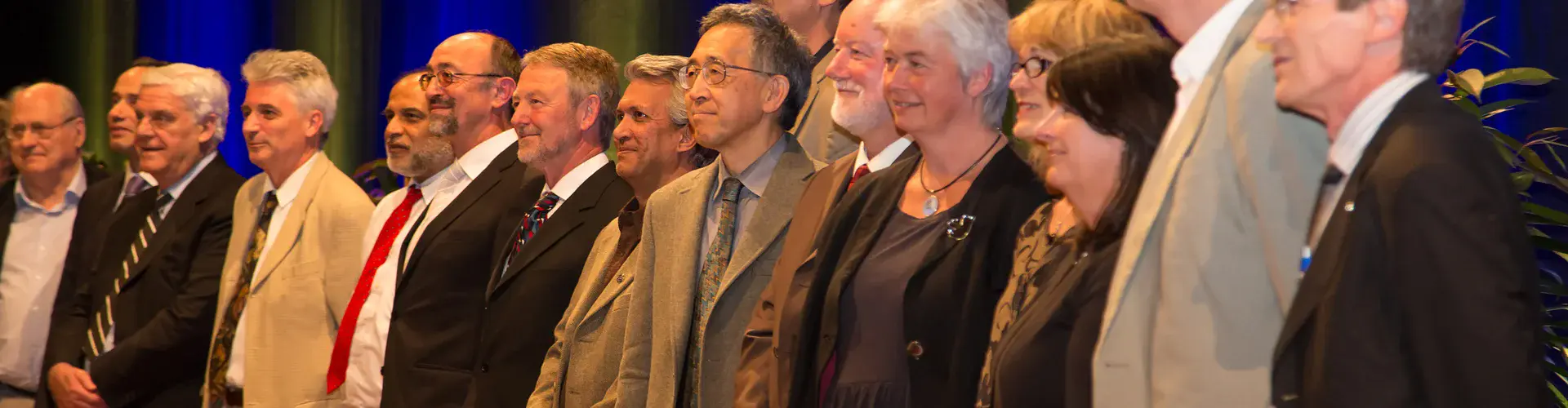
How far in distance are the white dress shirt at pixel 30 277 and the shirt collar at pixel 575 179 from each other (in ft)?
8.89

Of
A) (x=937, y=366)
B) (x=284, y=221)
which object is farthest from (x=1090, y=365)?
(x=284, y=221)

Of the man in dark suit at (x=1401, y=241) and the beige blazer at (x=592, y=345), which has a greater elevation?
the man in dark suit at (x=1401, y=241)

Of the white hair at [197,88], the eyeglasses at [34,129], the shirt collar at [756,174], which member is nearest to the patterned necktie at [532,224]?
the shirt collar at [756,174]

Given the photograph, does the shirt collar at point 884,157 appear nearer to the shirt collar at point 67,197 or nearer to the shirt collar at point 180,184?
the shirt collar at point 180,184

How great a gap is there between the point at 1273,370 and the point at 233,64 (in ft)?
22.0

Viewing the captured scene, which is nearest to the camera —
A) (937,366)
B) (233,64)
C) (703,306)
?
(937,366)

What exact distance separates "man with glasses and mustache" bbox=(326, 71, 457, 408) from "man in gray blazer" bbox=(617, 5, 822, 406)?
48.7 inches

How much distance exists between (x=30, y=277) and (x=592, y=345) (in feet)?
11.3

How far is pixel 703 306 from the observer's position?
3.02 meters

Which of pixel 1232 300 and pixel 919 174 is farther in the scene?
pixel 919 174

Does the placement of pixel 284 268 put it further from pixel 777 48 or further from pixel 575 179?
pixel 777 48

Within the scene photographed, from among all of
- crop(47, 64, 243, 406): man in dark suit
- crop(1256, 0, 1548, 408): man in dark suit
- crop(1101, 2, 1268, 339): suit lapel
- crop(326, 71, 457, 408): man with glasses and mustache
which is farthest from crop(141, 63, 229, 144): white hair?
crop(1256, 0, 1548, 408): man in dark suit

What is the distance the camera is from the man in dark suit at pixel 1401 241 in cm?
149

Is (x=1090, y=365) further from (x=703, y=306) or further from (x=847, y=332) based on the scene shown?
(x=703, y=306)
